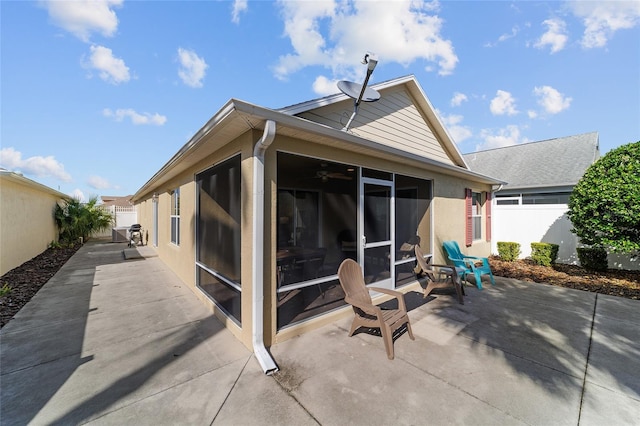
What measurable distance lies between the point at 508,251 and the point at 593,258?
1.98m

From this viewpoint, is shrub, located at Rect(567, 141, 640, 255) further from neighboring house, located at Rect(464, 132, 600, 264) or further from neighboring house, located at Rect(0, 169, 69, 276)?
neighboring house, located at Rect(0, 169, 69, 276)

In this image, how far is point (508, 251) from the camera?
8.76 meters

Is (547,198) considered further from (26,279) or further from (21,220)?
(21,220)

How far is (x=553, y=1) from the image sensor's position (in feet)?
17.6

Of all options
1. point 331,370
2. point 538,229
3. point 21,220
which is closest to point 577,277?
point 538,229

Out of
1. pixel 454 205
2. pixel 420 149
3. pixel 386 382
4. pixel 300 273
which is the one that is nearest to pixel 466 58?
pixel 420 149

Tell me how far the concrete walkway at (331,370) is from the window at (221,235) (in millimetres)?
462

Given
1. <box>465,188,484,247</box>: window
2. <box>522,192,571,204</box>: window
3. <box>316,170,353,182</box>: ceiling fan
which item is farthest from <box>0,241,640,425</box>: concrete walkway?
<box>522,192,571,204</box>: window

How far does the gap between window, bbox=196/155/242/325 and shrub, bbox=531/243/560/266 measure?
349 inches

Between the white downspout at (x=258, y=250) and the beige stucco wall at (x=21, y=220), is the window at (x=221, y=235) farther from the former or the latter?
the beige stucco wall at (x=21, y=220)

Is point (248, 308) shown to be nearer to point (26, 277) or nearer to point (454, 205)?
point (454, 205)

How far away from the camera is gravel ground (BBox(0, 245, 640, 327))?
5070 mm

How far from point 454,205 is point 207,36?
7.66 metres

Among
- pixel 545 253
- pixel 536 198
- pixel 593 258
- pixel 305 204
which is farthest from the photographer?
pixel 536 198
